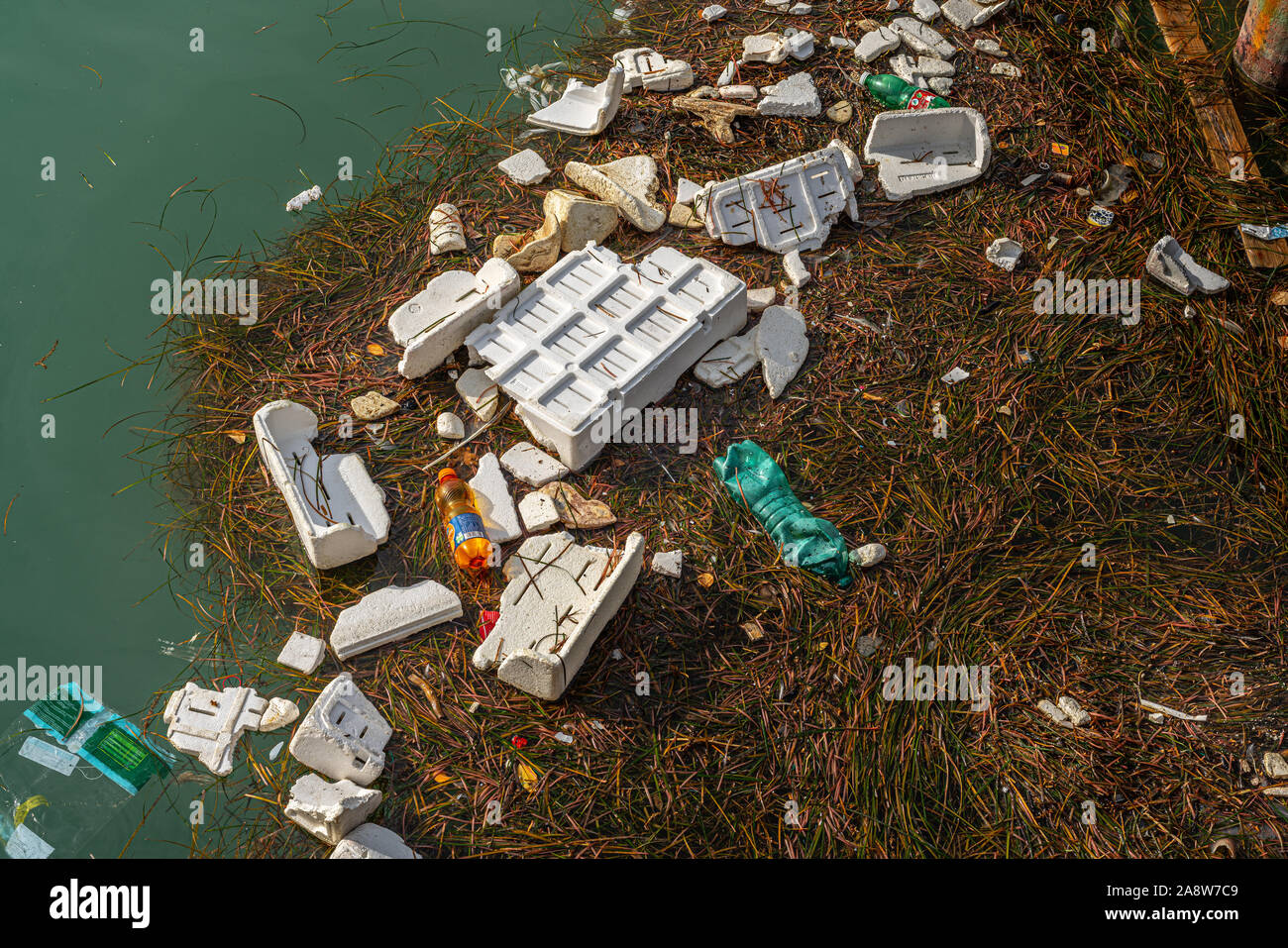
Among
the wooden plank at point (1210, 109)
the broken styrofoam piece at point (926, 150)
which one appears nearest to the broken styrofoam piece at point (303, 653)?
the broken styrofoam piece at point (926, 150)

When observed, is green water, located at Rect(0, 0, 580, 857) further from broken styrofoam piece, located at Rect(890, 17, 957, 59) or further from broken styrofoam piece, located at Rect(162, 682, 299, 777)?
broken styrofoam piece, located at Rect(890, 17, 957, 59)

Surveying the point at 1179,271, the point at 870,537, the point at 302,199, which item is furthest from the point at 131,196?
the point at 1179,271

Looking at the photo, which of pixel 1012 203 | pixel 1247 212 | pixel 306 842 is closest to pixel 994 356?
pixel 1012 203

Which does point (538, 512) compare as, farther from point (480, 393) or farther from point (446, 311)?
point (446, 311)

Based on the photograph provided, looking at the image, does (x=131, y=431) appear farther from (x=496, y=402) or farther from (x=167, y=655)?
(x=496, y=402)

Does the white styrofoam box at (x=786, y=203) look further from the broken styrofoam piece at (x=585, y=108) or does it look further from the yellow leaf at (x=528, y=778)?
the yellow leaf at (x=528, y=778)
